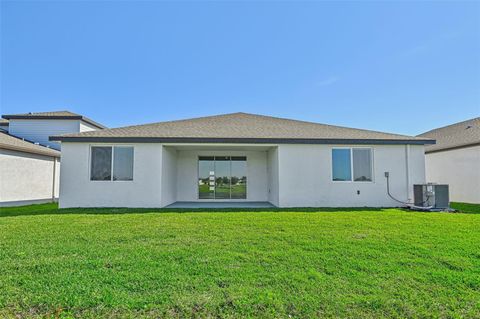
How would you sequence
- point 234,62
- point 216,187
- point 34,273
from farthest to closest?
point 234,62 < point 216,187 < point 34,273

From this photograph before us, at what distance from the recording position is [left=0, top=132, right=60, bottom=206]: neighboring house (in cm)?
1227

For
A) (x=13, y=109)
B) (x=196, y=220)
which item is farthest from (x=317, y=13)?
(x=13, y=109)

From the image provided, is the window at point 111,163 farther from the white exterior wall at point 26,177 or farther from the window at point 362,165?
the window at point 362,165

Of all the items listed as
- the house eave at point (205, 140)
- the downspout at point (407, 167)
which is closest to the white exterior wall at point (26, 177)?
the house eave at point (205, 140)

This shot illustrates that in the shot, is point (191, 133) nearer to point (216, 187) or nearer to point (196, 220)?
point (216, 187)

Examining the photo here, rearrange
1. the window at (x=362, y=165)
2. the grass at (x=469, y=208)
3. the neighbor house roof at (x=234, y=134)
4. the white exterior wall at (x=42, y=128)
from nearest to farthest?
the grass at (x=469, y=208) < the neighbor house roof at (x=234, y=134) < the window at (x=362, y=165) < the white exterior wall at (x=42, y=128)

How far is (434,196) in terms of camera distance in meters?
10.5

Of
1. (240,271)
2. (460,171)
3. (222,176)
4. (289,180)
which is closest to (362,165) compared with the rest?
(289,180)

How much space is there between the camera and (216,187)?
13.7 m

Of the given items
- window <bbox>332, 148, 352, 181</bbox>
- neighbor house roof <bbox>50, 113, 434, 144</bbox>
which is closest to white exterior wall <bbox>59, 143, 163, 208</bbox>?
neighbor house roof <bbox>50, 113, 434, 144</bbox>

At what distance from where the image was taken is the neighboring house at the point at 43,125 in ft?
59.1

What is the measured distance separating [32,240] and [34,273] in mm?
2199

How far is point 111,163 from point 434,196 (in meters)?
13.1

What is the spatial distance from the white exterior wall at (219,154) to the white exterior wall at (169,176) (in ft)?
1.41
